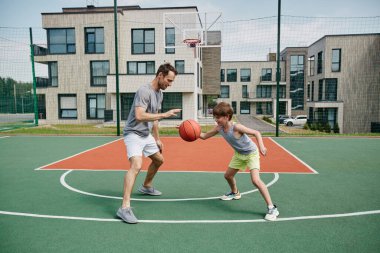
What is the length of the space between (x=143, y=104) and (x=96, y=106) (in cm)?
2308

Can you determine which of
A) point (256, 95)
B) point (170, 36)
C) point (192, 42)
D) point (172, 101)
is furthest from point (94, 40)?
point (256, 95)

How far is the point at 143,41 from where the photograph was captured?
25.2 meters

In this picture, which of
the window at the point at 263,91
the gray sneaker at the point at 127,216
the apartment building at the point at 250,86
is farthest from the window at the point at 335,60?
the gray sneaker at the point at 127,216

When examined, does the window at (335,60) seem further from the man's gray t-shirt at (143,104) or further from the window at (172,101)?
the man's gray t-shirt at (143,104)

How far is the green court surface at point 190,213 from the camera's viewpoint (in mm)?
3451

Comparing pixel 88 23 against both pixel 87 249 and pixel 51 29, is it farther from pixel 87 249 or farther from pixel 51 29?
pixel 87 249

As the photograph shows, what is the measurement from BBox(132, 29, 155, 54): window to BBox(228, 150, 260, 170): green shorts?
859 inches

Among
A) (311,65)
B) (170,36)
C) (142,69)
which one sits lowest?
(142,69)

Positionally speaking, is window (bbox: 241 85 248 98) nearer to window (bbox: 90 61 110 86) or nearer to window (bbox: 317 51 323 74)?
window (bbox: 317 51 323 74)

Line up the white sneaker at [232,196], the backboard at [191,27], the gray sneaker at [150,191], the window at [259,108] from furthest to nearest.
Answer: the window at [259,108] → the backboard at [191,27] → the gray sneaker at [150,191] → the white sneaker at [232,196]

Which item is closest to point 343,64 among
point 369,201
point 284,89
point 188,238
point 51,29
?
point 284,89

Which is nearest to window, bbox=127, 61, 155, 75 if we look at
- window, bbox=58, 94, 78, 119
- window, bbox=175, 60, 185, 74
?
window, bbox=175, 60, 185, 74

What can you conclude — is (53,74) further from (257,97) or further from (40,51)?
(257,97)

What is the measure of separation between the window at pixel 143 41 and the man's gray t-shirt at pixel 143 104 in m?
21.5
